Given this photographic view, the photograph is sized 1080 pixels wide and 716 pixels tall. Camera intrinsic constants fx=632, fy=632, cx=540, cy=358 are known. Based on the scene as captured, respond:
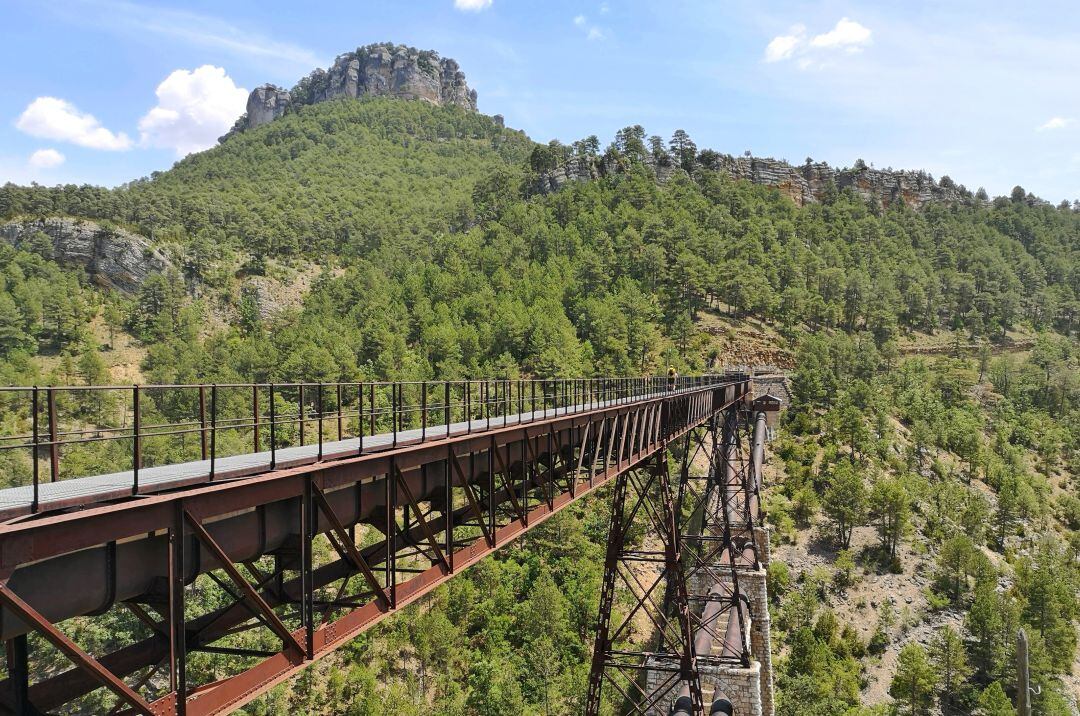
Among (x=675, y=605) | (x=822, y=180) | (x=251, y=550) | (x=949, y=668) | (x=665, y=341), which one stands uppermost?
(x=822, y=180)

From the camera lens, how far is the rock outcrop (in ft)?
333

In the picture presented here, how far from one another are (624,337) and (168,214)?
3801 inches

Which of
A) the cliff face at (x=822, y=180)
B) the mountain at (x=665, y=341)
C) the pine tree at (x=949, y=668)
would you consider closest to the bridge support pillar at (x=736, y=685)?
the mountain at (x=665, y=341)

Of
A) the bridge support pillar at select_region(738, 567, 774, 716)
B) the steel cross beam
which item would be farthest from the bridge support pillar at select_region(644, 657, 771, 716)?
the steel cross beam

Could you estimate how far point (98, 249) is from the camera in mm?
102750

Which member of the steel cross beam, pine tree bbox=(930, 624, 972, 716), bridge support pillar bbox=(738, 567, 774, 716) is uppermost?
the steel cross beam

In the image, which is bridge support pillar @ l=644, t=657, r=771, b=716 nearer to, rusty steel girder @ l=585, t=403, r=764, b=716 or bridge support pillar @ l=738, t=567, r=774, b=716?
rusty steel girder @ l=585, t=403, r=764, b=716

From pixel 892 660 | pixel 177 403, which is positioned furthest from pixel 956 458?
pixel 177 403

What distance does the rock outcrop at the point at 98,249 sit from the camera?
10156cm

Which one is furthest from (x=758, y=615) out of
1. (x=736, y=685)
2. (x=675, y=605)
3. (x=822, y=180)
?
(x=822, y=180)

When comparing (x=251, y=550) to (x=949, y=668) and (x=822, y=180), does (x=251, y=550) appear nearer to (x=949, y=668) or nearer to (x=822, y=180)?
(x=949, y=668)

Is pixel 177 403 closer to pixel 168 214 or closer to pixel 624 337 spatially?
pixel 624 337

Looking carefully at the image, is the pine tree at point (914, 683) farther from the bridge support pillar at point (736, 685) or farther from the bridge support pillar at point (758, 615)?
the bridge support pillar at point (736, 685)

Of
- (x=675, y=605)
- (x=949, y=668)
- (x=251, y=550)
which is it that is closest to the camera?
(x=251, y=550)
